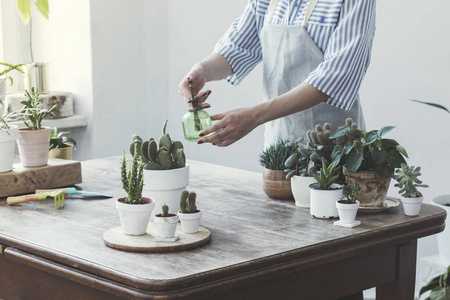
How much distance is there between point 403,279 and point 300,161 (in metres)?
0.44

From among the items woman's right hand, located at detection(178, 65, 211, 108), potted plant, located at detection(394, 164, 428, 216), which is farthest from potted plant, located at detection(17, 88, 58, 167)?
potted plant, located at detection(394, 164, 428, 216)

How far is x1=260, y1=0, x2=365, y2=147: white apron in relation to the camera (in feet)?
8.58

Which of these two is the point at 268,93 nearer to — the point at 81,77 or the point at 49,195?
the point at 49,195

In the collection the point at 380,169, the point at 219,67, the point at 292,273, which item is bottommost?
the point at 292,273

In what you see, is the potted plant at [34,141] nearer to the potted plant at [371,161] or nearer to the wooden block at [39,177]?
the wooden block at [39,177]

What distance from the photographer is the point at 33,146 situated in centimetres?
247

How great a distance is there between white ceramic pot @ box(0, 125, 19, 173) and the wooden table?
7.9 inches

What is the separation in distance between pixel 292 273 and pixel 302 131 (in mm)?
997

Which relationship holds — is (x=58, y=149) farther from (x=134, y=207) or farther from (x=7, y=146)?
(x=134, y=207)

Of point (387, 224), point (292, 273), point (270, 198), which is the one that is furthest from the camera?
point (270, 198)

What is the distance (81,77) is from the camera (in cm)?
439

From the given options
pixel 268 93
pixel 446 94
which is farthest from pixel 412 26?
pixel 268 93

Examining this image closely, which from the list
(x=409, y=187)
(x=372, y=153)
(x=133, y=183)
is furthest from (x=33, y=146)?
(x=409, y=187)

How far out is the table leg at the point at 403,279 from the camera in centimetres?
204
